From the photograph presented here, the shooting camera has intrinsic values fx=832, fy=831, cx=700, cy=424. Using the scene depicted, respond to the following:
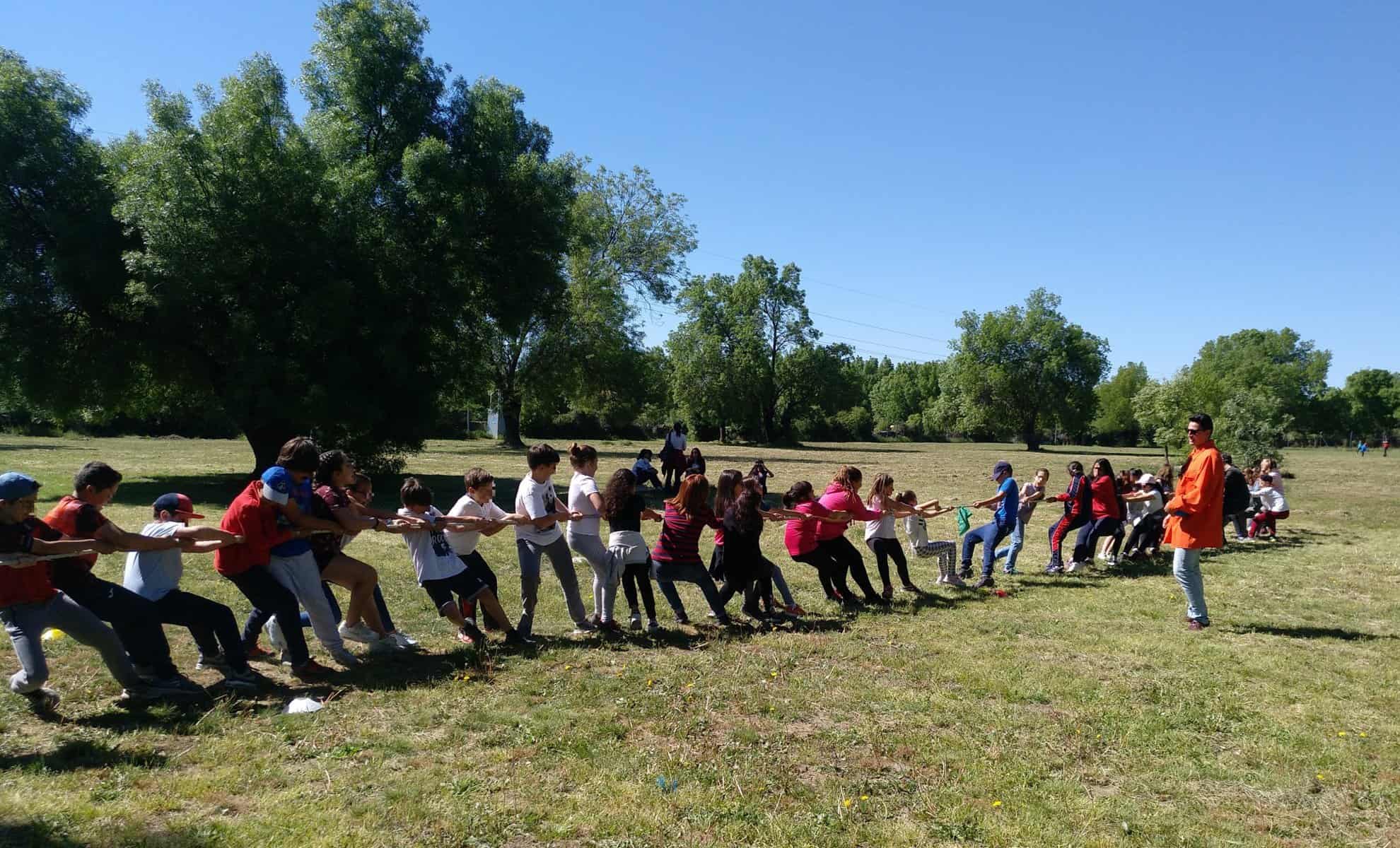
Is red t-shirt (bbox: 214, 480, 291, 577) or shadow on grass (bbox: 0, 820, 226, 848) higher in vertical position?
red t-shirt (bbox: 214, 480, 291, 577)

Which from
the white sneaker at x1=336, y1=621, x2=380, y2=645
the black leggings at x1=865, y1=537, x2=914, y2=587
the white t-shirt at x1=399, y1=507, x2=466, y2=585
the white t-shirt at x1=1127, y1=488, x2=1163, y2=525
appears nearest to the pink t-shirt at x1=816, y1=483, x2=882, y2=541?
the black leggings at x1=865, y1=537, x2=914, y2=587

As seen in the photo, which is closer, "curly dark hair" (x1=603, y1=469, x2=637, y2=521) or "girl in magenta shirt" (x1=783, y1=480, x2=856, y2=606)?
"curly dark hair" (x1=603, y1=469, x2=637, y2=521)

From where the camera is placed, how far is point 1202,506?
349 inches

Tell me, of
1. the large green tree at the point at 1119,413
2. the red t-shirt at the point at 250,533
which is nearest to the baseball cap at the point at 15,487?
the red t-shirt at the point at 250,533

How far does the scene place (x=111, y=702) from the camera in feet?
19.5

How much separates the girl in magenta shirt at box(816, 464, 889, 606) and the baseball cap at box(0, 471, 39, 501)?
713 cm

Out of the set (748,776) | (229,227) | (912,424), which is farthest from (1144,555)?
(912,424)

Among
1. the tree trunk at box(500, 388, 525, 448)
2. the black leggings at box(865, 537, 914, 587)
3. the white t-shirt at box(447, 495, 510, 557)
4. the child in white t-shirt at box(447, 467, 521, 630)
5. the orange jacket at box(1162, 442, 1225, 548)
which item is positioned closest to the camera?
the child in white t-shirt at box(447, 467, 521, 630)

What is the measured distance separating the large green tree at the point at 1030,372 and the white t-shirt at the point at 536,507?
7397cm

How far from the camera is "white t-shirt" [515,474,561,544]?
7.84 metres

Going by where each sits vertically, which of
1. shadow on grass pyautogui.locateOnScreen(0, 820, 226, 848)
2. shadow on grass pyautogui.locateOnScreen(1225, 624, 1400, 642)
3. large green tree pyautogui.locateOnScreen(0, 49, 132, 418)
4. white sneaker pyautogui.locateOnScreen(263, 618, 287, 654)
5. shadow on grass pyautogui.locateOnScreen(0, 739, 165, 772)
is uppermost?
large green tree pyautogui.locateOnScreen(0, 49, 132, 418)

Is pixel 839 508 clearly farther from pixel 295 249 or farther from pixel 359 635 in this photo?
pixel 295 249

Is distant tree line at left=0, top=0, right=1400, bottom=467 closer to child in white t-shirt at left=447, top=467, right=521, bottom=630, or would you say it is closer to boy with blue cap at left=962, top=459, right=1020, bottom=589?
child in white t-shirt at left=447, top=467, right=521, bottom=630

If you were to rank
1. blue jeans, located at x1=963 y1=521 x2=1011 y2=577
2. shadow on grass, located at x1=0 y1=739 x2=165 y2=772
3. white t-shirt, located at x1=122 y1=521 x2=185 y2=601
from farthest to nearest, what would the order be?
blue jeans, located at x1=963 y1=521 x2=1011 y2=577 < white t-shirt, located at x1=122 y1=521 x2=185 y2=601 < shadow on grass, located at x1=0 y1=739 x2=165 y2=772
